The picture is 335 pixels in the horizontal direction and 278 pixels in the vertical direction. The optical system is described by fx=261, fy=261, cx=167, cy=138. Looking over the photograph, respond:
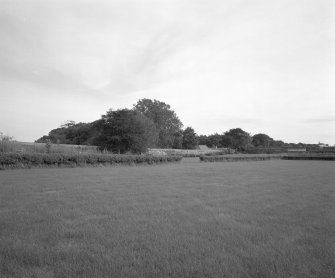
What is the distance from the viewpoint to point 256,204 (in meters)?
6.67

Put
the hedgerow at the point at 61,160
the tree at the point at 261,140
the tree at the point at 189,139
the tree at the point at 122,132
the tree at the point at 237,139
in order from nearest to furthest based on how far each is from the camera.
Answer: the hedgerow at the point at 61,160 → the tree at the point at 122,132 → the tree at the point at 189,139 → the tree at the point at 237,139 → the tree at the point at 261,140

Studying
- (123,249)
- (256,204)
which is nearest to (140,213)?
(123,249)

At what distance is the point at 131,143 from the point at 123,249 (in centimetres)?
3327

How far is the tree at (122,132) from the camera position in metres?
36.0

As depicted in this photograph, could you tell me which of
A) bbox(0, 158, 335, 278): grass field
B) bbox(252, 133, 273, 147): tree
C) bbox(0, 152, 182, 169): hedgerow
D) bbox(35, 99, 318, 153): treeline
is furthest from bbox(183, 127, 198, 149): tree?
bbox(0, 158, 335, 278): grass field

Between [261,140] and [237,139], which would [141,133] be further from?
[261,140]

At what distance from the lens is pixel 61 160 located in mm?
20453

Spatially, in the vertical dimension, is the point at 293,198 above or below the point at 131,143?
below

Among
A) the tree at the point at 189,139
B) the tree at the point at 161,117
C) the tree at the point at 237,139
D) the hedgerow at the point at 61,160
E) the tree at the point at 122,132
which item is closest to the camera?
the hedgerow at the point at 61,160

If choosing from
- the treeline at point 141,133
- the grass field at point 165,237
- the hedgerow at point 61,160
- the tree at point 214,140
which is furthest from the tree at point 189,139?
the grass field at point 165,237

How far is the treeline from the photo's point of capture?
36.4 meters

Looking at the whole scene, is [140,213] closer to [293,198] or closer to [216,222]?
[216,222]

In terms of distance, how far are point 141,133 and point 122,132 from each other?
9.11ft

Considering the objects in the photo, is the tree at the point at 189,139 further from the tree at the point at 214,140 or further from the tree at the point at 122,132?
the tree at the point at 122,132
